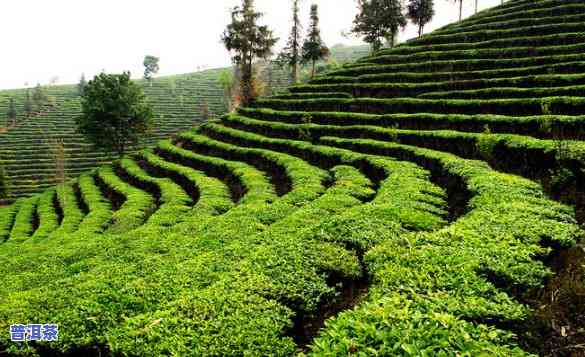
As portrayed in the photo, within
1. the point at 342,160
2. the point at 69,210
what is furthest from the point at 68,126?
the point at 342,160

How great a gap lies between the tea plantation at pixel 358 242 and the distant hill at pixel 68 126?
31.6 metres

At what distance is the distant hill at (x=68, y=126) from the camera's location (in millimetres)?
64250

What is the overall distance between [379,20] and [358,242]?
48.4 meters

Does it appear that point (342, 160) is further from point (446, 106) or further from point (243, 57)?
point (243, 57)

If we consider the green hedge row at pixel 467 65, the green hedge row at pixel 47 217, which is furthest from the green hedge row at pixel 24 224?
the green hedge row at pixel 467 65

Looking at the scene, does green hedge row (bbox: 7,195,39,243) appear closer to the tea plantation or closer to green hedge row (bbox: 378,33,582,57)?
the tea plantation

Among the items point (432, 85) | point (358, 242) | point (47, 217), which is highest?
point (432, 85)

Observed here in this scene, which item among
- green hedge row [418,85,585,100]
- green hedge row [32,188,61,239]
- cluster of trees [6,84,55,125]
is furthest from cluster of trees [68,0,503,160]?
cluster of trees [6,84,55,125]

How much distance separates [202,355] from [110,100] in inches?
1674

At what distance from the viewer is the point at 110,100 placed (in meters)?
42.7

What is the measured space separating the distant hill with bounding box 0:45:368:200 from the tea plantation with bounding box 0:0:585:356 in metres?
31.6

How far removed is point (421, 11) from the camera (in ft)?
173

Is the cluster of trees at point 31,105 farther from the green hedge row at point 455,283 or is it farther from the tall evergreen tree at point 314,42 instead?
the green hedge row at point 455,283

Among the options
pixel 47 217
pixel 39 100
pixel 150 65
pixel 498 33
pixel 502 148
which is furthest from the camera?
pixel 150 65
